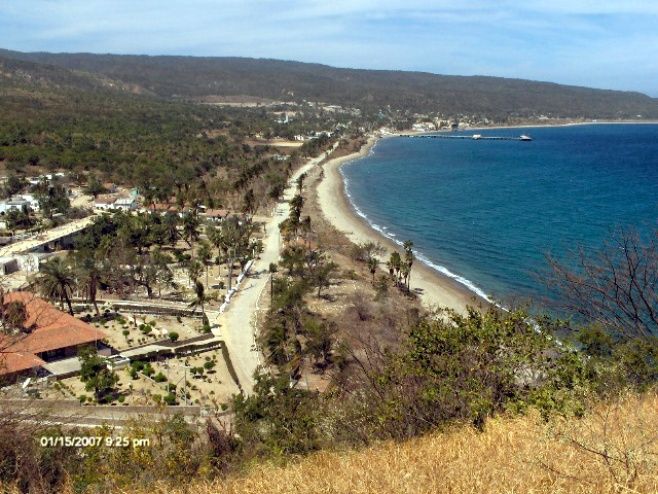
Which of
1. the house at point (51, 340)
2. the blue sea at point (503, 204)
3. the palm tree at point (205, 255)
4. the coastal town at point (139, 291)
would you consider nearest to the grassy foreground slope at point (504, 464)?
the coastal town at point (139, 291)

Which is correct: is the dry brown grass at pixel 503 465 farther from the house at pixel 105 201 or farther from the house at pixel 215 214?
the house at pixel 105 201

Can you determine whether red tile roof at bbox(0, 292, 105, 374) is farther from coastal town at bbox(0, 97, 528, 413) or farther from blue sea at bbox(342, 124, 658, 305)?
blue sea at bbox(342, 124, 658, 305)

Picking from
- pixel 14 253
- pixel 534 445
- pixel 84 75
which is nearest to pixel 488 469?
pixel 534 445

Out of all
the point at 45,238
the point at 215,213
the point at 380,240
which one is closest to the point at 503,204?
the point at 380,240

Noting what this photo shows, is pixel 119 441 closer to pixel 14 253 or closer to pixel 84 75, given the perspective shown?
pixel 14 253


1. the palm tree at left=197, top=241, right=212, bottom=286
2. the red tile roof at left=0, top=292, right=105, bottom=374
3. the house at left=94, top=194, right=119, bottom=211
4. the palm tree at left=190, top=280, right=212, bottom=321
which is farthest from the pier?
the red tile roof at left=0, top=292, right=105, bottom=374

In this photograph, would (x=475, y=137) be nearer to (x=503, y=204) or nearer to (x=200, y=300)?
(x=503, y=204)
